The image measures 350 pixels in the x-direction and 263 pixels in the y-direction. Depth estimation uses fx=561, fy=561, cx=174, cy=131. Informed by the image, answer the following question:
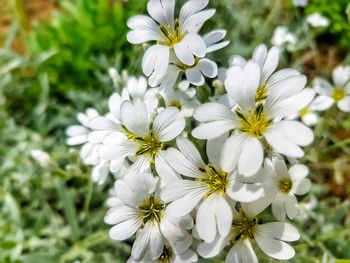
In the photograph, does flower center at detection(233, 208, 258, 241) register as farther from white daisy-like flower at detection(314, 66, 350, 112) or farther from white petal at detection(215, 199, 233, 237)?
white daisy-like flower at detection(314, 66, 350, 112)

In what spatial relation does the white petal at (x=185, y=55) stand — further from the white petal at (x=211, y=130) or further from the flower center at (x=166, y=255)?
the flower center at (x=166, y=255)

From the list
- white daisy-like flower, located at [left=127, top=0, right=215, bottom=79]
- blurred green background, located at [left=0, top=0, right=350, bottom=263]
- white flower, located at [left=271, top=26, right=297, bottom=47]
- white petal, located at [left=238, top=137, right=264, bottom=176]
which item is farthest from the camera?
white flower, located at [left=271, top=26, right=297, bottom=47]

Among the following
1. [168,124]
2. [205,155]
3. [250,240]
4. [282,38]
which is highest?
[168,124]

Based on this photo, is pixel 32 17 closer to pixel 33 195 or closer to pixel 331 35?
pixel 33 195

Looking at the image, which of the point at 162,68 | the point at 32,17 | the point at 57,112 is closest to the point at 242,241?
the point at 162,68

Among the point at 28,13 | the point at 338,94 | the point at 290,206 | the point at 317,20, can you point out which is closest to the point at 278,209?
the point at 290,206

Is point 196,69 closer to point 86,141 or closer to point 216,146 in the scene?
point 216,146

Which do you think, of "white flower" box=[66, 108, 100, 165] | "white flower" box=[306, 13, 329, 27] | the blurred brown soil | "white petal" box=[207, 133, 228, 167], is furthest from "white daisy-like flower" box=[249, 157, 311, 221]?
the blurred brown soil
